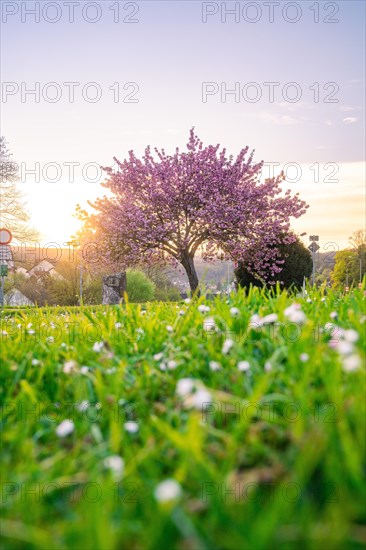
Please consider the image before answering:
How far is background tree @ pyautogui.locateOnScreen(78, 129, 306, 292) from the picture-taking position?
21922mm

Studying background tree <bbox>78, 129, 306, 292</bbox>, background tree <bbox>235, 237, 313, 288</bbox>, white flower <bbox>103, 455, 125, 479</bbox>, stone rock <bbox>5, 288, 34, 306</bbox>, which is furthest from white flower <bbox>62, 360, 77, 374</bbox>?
stone rock <bbox>5, 288, 34, 306</bbox>

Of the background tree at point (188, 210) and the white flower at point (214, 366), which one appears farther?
the background tree at point (188, 210)

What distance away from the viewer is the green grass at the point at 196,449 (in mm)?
1988

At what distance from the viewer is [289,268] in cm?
2706

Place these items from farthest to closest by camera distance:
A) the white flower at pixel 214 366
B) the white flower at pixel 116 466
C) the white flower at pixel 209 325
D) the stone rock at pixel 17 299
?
the stone rock at pixel 17 299 < the white flower at pixel 209 325 < the white flower at pixel 214 366 < the white flower at pixel 116 466

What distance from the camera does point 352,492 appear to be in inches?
84.0

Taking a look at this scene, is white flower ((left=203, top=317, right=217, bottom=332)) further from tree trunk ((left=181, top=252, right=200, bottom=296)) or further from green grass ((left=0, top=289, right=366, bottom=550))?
tree trunk ((left=181, top=252, right=200, bottom=296))

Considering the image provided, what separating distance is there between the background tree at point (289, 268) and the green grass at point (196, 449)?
2228cm

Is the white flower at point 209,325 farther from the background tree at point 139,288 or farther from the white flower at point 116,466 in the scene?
the background tree at point 139,288

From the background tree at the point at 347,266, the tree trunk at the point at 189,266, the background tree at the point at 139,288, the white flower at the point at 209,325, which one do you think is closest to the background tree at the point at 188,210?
the tree trunk at the point at 189,266

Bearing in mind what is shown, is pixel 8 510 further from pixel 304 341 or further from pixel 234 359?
pixel 304 341

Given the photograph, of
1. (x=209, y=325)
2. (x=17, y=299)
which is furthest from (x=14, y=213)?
(x=209, y=325)

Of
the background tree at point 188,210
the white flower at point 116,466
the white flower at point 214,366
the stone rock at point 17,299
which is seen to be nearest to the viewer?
the white flower at point 116,466

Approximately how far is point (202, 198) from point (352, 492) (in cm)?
1997
